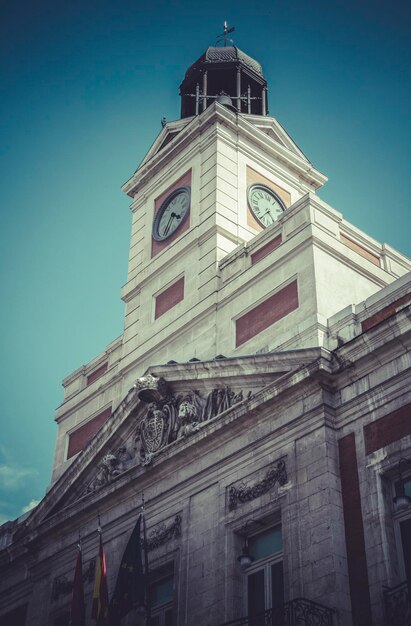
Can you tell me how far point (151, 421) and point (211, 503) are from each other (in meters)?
3.33

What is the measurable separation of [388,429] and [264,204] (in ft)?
43.3

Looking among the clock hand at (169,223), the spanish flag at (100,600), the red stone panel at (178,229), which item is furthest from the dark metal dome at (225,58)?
the spanish flag at (100,600)

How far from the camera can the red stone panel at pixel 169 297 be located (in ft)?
85.7

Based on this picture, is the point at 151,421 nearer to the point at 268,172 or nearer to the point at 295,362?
the point at 295,362

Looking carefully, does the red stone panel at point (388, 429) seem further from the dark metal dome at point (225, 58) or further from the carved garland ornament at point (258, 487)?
the dark metal dome at point (225, 58)

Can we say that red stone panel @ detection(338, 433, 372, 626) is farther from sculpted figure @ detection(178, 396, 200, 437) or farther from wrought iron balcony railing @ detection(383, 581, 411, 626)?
sculpted figure @ detection(178, 396, 200, 437)

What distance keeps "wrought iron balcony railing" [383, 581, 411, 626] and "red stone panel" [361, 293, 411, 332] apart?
17.8ft

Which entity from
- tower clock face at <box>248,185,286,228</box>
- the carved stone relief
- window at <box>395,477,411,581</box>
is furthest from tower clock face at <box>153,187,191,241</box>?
window at <box>395,477,411,581</box>

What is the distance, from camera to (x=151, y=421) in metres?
22.0

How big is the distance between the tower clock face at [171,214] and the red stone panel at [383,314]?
34.0ft

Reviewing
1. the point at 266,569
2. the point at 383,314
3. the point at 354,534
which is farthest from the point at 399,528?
the point at 383,314

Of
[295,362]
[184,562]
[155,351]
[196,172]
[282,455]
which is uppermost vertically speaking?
[196,172]

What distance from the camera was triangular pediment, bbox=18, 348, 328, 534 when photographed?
64.5 ft

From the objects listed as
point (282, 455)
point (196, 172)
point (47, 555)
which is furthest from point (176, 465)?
point (196, 172)
